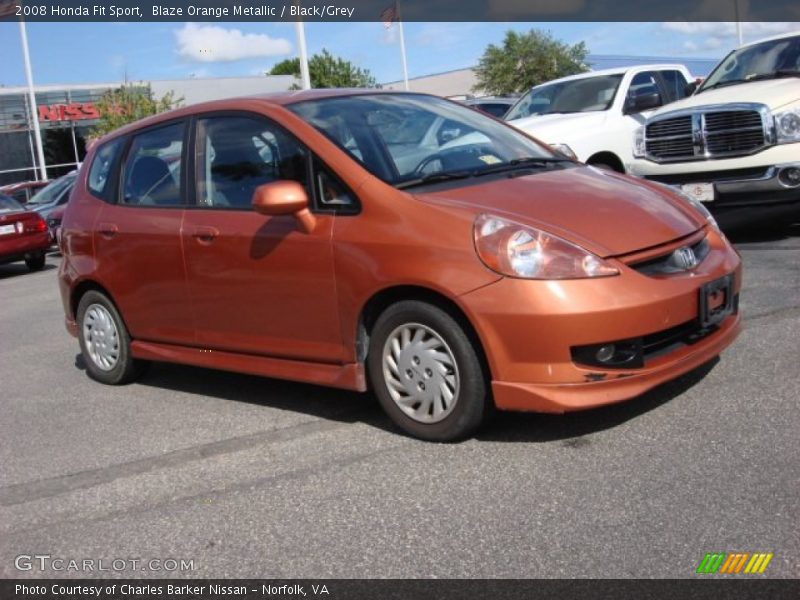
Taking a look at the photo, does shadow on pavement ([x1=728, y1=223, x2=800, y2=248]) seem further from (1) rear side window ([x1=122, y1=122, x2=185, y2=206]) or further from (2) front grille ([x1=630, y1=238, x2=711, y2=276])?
(1) rear side window ([x1=122, y1=122, x2=185, y2=206])

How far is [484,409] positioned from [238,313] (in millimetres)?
1615

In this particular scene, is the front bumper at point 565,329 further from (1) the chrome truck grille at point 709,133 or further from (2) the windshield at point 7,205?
(2) the windshield at point 7,205

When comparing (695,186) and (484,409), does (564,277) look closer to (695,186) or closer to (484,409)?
(484,409)

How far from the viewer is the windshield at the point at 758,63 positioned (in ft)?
30.8

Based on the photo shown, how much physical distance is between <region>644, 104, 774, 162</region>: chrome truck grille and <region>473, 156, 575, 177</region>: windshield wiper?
3.97 metres

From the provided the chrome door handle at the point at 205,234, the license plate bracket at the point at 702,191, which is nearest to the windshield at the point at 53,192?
the license plate bracket at the point at 702,191

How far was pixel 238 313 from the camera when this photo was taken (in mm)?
4992

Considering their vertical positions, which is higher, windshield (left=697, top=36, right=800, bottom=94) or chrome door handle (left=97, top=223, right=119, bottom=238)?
windshield (left=697, top=36, right=800, bottom=94)

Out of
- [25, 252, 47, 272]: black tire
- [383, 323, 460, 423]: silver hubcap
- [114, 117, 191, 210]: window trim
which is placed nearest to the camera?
[383, 323, 460, 423]: silver hubcap

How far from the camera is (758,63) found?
971cm

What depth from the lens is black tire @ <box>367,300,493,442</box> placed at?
4.05 m

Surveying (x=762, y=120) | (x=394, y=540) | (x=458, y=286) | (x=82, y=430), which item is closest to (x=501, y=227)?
(x=458, y=286)

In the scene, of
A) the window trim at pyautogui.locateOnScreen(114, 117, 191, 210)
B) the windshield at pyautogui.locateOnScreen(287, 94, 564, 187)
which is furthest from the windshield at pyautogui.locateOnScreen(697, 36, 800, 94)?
the window trim at pyautogui.locateOnScreen(114, 117, 191, 210)
